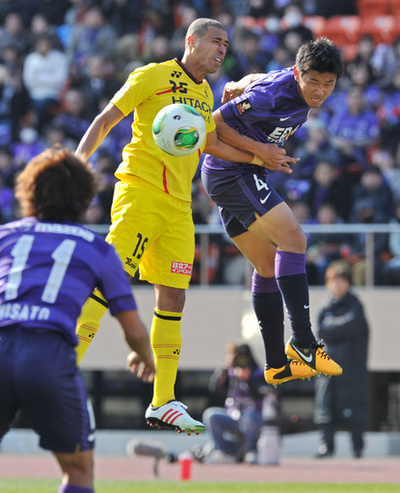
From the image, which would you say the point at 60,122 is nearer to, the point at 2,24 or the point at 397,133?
the point at 2,24

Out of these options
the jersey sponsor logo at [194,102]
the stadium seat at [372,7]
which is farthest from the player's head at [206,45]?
the stadium seat at [372,7]

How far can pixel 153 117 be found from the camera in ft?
24.0

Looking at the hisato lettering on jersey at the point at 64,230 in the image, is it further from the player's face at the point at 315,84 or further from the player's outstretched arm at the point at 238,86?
the player's outstretched arm at the point at 238,86

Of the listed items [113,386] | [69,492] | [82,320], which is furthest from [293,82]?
[113,386]

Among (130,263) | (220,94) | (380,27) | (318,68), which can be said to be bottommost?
(130,263)

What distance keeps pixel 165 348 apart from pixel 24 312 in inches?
107

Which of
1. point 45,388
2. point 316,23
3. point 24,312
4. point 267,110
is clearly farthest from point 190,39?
point 316,23

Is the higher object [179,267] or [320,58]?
[320,58]

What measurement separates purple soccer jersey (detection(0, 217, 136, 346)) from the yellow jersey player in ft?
6.38

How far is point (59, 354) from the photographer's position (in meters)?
5.09

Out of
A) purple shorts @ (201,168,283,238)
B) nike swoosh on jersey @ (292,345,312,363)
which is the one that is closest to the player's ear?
purple shorts @ (201,168,283,238)

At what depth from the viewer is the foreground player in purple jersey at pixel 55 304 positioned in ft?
16.5

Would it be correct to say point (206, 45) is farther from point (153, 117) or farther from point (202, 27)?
point (153, 117)

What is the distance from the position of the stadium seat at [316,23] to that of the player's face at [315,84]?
10753 mm
